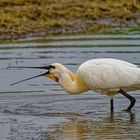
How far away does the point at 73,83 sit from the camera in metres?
12.8

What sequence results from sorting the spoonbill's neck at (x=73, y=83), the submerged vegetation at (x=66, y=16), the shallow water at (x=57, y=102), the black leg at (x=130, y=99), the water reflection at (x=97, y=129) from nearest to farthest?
the water reflection at (x=97, y=129) → the shallow water at (x=57, y=102) → the black leg at (x=130, y=99) → the spoonbill's neck at (x=73, y=83) → the submerged vegetation at (x=66, y=16)

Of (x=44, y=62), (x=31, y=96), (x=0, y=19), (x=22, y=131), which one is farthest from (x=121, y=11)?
(x=22, y=131)

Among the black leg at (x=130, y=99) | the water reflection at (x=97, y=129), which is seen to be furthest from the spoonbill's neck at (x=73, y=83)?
the water reflection at (x=97, y=129)

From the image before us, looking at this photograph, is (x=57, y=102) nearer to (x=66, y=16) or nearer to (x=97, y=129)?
(x=97, y=129)

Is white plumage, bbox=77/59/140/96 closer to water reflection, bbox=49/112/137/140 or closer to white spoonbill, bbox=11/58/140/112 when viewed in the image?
white spoonbill, bbox=11/58/140/112

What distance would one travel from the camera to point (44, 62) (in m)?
16.5

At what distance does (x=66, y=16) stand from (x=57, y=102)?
377 inches

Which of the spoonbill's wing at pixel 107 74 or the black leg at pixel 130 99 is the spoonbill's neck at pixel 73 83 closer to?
the spoonbill's wing at pixel 107 74

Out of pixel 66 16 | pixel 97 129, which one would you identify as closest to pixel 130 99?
pixel 97 129

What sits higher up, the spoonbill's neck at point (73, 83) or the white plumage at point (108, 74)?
the white plumage at point (108, 74)

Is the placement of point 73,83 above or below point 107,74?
below

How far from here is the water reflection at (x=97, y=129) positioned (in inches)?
425

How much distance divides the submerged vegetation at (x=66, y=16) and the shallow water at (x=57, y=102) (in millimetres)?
1748

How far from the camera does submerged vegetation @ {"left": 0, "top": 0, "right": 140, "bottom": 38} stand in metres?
20.9
